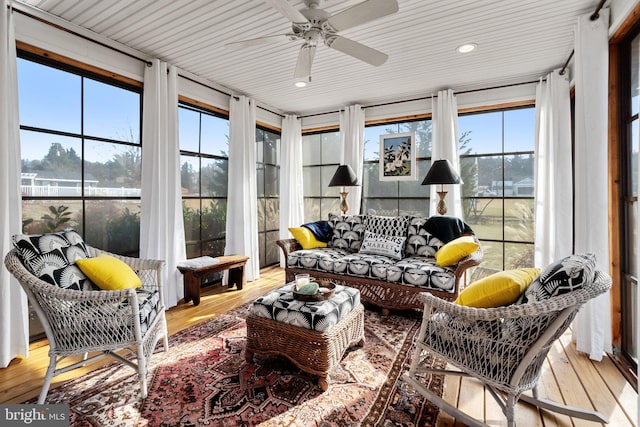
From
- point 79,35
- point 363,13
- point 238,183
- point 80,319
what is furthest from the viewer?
point 238,183

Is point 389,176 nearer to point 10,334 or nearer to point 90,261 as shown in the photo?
point 90,261

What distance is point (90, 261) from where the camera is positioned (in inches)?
81.0

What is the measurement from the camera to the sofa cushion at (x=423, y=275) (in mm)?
2836

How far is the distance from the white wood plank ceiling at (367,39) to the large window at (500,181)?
529 mm

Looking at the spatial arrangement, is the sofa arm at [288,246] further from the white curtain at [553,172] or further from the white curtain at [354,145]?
the white curtain at [553,172]

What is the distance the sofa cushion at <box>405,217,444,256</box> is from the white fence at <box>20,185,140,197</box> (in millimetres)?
3015

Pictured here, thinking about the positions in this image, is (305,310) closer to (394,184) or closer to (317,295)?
(317,295)

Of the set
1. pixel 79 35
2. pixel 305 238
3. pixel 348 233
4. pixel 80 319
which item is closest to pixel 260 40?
pixel 79 35

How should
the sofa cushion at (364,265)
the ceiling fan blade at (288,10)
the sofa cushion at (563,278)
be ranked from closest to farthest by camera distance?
the sofa cushion at (563,278) → the ceiling fan blade at (288,10) → the sofa cushion at (364,265)

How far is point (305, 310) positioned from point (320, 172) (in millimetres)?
3648

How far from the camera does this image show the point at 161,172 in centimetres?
330

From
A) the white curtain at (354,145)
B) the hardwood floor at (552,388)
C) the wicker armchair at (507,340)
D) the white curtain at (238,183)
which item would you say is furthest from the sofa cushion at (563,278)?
the white curtain at (238,183)

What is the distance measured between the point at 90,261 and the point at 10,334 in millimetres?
937

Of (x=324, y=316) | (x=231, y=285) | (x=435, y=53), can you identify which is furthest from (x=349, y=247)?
(x=435, y=53)
